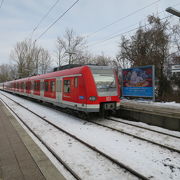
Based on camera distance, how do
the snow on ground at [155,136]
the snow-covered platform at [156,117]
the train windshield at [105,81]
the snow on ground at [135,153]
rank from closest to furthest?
the snow on ground at [135,153] < the snow on ground at [155,136] < the snow-covered platform at [156,117] < the train windshield at [105,81]

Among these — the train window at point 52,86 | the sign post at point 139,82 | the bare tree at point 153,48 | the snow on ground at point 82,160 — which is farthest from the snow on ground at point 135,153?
the bare tree at point 153,48

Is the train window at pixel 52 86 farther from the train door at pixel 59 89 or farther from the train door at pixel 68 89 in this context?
the train door at pixel 68 89

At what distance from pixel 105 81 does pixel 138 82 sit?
6493 millimetres

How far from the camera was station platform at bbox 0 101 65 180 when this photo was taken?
3342 mm

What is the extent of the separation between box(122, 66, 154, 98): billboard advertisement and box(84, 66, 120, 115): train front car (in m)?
5.32

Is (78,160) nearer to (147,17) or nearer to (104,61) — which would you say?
(147,17)

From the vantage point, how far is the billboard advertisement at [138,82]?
13.3 meters

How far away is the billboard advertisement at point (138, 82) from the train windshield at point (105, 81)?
5345 mm

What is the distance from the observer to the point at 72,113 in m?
10.7

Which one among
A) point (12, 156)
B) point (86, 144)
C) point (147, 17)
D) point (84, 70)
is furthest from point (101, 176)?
point (147, 17)

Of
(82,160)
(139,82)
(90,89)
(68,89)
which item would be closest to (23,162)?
(82,160)

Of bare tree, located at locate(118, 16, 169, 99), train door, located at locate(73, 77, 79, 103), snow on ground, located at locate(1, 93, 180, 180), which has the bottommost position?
snow on ground, located at locate(1, 93, 180, 180)

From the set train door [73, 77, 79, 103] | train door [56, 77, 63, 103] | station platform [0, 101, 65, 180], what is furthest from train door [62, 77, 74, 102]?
station platform [0, 101, 65, 180]

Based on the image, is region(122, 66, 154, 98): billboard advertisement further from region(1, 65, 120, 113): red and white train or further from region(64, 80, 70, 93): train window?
region(64, 80, 70, 93): train window
